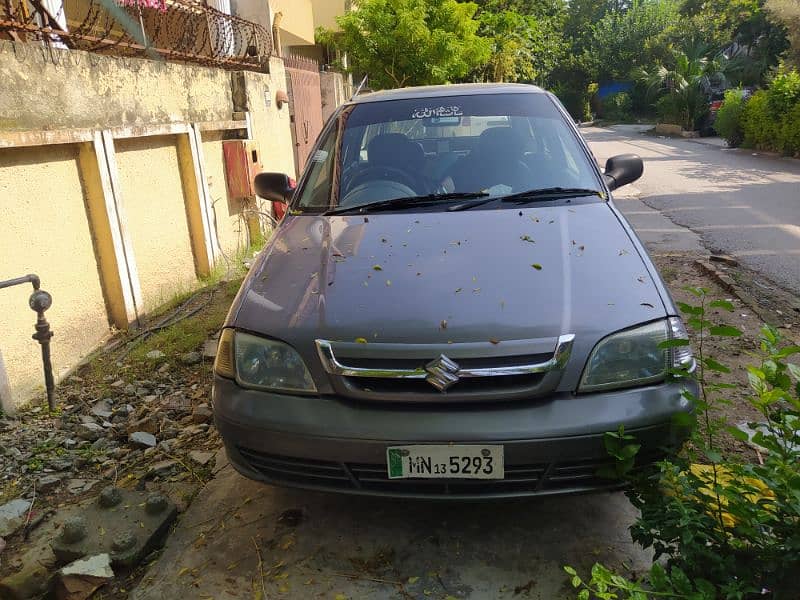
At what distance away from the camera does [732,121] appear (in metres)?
18.1

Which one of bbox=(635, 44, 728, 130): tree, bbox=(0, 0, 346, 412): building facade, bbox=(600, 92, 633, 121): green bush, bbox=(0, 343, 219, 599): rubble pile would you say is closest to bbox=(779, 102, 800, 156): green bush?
bbox=(635, 44, 728, 130): tree

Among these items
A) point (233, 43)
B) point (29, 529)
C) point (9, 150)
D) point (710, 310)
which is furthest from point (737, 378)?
point (233, 43)

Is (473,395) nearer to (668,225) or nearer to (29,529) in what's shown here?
(29,529)

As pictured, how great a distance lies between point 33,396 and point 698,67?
2951cm

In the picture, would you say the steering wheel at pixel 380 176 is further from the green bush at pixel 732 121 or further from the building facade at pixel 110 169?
the green bush at pixel 732 121

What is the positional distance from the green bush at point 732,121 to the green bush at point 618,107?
2100cm

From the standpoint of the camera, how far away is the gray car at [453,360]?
7.02ft

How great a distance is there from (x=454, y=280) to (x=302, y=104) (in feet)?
30.1

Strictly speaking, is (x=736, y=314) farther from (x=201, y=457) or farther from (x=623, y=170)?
(x=201, y=457)

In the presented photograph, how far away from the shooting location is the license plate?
2123 mm

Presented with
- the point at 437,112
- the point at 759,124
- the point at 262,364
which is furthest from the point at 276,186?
the point at 759,124

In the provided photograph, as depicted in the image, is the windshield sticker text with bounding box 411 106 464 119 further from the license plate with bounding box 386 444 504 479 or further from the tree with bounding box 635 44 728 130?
the tree with bounding box 635 44 728 130

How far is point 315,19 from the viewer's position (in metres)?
18.2

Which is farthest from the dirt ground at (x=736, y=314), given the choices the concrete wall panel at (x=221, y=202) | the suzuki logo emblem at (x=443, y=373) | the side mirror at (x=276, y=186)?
the concrete wall panel at (x=221, y=202)
